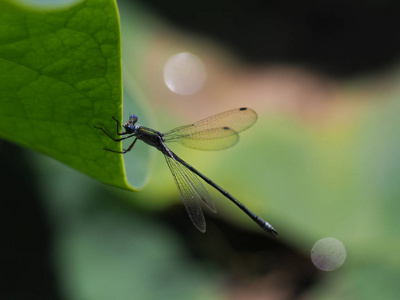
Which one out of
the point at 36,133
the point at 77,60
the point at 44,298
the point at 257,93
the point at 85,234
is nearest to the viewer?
the point at 77,60

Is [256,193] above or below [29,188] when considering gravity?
above

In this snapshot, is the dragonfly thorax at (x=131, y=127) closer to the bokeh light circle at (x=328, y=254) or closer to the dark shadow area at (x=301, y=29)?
the bokeh light circle at (x=328, y=254)

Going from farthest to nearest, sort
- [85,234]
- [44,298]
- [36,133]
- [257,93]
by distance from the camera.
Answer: [257,93]
[85,234]
[44,298]
[36,133]

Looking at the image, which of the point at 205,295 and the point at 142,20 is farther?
the point at 142,20

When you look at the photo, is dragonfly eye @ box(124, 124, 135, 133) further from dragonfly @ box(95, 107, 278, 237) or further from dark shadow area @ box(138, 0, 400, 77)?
dark shadow area @ box(138, 0, 400, 77)

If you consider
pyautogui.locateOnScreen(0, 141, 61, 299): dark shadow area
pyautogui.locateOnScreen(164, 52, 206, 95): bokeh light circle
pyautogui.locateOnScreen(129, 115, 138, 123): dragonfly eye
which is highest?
pyautogui.locateOnScreen(164, 52, 206, 95): bokeh light circle

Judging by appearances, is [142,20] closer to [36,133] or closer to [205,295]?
[205,295]

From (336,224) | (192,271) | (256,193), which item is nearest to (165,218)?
(192,271)

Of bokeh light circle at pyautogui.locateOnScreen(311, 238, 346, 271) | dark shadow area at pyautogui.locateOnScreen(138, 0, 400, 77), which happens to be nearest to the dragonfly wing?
bokeh light circle at pyautogui.locateOnScreen(311, 238, 346, 271)

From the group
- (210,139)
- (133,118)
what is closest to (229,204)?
(210,139)
